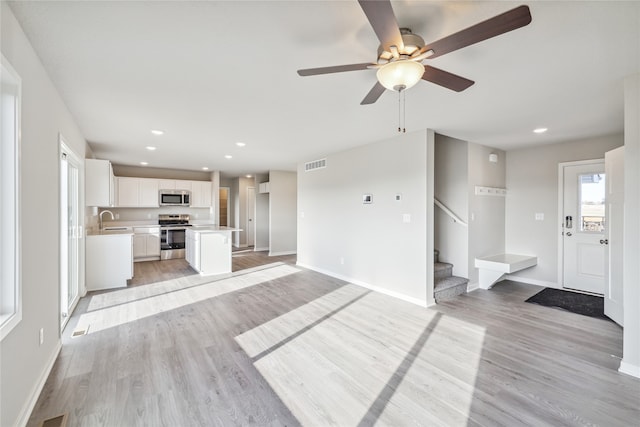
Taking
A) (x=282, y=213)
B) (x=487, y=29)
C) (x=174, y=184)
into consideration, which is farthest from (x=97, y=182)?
(x=487, y=29)

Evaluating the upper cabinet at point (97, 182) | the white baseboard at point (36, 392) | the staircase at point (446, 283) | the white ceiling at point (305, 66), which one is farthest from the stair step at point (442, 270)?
the upper cabinet at point (97, 182)

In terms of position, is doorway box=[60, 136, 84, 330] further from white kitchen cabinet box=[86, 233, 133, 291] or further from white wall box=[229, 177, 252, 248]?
white wall box=[229, 177, 252, 248]

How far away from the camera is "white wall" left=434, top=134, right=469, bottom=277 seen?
469 centimetres

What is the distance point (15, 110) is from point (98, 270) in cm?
385

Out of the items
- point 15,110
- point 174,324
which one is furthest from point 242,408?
point 15,110

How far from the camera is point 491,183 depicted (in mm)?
5094

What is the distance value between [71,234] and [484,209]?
630cm

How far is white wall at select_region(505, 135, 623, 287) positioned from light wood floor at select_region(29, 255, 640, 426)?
136 cm

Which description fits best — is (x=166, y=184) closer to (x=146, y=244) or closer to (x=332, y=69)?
(x=146, y=244)

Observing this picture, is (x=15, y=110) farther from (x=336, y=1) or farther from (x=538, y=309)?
(x=538, y=309)

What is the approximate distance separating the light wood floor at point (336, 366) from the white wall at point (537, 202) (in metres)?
1.36

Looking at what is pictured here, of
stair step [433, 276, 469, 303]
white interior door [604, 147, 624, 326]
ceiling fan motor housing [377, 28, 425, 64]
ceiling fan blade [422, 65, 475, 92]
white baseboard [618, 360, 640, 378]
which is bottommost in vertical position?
white baseboard [618, 360, 640, 378]

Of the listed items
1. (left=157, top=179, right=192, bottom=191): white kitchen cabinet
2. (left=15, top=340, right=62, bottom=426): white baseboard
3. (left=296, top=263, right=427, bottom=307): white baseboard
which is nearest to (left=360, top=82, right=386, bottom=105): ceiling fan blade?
(left=296, top=263, right=427, bottom=307): white baseboard

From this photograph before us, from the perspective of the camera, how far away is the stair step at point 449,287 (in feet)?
13.7
